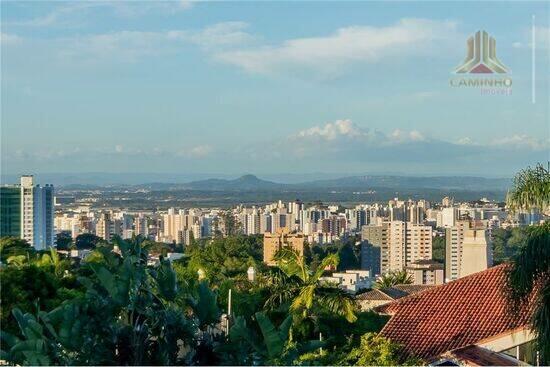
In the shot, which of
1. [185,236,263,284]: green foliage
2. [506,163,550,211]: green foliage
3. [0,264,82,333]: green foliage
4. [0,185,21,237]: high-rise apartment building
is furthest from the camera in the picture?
[0,185,21,237]: high-rise apartment building

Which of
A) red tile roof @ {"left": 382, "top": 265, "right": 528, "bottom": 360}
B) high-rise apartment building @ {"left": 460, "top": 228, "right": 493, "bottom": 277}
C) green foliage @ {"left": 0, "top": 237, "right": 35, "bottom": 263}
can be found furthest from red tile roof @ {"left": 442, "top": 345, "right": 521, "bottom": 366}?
green foliage @ {"left": 0, "top": 237, "right": 35, "bottom": 263}

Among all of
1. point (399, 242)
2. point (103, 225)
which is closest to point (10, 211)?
point (103, 225)

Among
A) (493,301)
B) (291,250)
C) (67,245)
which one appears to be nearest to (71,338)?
(493,301)

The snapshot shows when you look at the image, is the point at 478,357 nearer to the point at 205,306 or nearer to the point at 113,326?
the point at 205,306

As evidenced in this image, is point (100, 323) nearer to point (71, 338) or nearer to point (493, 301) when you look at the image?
point (71, 338)

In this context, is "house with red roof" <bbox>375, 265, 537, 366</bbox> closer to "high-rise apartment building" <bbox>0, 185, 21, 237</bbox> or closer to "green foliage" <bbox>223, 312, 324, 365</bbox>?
"green foliage" <bbox>223, 312, 324, 365</bbox>

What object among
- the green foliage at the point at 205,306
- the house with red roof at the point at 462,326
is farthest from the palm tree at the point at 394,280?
the green foliage at the point at 205,306

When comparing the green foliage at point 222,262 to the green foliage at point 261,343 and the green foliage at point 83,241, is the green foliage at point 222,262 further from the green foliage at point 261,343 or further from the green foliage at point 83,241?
the green foliage at point 261,343
